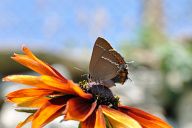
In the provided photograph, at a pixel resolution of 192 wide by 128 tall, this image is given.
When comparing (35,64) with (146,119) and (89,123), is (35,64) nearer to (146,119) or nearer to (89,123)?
(89,123)

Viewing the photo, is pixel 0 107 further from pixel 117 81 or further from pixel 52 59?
pixel 117 81

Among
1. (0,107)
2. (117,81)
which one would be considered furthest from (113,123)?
(0,107)

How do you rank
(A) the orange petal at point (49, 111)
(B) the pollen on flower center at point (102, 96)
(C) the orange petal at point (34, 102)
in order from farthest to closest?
(B) the pollen on flower center at point (102, 96) → (C) the orange petal at point (34, 102) → (A) the orange petal at point (49, 111)

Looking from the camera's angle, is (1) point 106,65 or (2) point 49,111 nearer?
(2) point 49,111

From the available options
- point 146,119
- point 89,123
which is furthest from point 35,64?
point 146,119

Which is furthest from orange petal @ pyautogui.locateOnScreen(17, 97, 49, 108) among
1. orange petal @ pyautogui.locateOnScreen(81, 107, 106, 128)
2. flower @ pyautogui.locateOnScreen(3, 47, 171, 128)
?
orange petal @ pyautogui.locateOnScreen(81, 107, 106, 128)

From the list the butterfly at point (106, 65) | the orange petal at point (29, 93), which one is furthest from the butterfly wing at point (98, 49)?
the orange petal at point (29, 93)

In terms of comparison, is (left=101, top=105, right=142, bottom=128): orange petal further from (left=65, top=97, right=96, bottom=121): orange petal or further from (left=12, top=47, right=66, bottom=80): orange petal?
(left=12, top=47, right=66, bottom=80): orange petal

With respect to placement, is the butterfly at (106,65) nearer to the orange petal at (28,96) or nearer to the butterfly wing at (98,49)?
the butterfly wing at (98,49)
